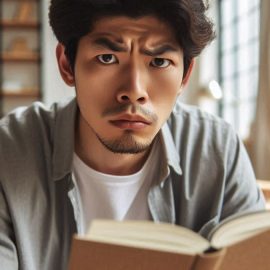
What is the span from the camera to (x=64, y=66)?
3.76 feet

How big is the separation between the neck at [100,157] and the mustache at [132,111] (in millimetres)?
123

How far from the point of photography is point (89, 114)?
1056mm

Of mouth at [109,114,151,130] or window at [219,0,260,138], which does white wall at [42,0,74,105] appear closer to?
window at [219,0,260,138]

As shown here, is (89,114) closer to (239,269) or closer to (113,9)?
(113,9)

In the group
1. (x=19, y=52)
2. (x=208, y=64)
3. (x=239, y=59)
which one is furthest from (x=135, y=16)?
(x=19, y=52)

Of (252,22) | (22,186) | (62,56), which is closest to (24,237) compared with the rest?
(22,186)

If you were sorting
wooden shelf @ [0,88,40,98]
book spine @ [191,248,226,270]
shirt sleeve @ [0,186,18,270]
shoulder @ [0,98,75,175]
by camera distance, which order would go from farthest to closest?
wooden shelf @ [0,88,40,98] < shoulder @ [0,98,75,175] < shirt sleeve @ [0,186,18,270] < book spine @ [191,248,226,270]

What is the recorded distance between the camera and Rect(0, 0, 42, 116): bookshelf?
5.39 metres

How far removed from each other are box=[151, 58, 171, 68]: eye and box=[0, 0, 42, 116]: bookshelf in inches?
178

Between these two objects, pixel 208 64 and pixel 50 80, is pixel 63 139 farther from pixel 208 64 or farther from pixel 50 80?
pixel 50 80

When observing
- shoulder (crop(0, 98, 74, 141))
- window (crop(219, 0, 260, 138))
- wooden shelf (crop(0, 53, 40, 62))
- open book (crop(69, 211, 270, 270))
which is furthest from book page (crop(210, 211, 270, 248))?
wooden shelf (crop(0, 53, 40, 62))

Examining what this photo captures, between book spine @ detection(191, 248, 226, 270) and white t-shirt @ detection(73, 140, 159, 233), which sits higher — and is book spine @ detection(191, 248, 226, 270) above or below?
above

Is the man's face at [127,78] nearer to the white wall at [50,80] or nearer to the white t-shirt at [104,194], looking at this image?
the white t-shirt at [104,194]

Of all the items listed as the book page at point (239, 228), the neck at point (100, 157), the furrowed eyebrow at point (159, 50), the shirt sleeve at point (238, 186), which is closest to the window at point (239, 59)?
the shirt sleeve at point (238, 186)
